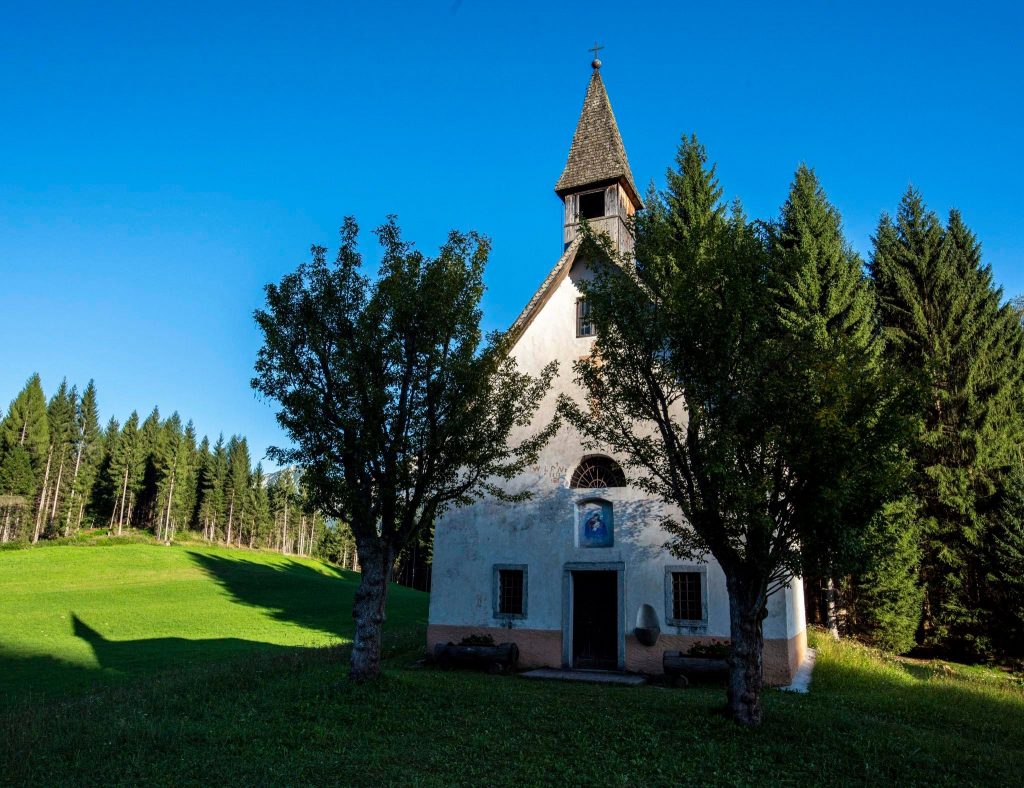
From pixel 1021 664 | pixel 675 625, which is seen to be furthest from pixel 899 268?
pixel 675 625

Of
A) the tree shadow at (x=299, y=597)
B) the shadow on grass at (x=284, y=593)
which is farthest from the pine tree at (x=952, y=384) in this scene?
the shadow on grass at (x=284, y=593)

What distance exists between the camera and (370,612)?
43.8ft

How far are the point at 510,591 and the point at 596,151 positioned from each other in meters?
16.3

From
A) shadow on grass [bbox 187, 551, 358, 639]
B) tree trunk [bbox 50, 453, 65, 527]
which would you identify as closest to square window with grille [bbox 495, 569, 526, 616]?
shadow on grass [bbox 187, 551, 358, 639]

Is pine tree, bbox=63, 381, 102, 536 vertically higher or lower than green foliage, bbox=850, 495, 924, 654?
A: higher

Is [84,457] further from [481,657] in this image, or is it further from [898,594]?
[898,594]

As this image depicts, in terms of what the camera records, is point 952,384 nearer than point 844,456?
No

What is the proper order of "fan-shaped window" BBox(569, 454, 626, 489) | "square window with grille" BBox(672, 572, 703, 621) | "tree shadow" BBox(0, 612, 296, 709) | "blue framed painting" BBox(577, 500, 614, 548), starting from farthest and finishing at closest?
"fan-shaped window" BBox(569, 454, 626, 489) < "blue framed painting" BBox(577, 500, 614, 548) < "square window with grille" BBox(672, 572, 703, 621) < "tree shadow" BBox(0, 612, 296, 709)

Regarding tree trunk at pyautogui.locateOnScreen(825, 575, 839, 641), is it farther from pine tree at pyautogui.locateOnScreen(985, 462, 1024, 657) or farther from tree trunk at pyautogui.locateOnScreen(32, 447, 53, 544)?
tree trunk at pyautogui.locateOnScreen(32, 447, 53, 544)

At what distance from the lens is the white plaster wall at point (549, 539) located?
1780cm

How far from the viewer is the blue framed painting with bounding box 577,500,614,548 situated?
18578 mm

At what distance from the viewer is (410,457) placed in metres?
14.0

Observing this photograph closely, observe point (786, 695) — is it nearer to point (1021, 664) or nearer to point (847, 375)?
point (847, 375)

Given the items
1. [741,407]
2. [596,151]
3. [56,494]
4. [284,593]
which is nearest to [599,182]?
[596,151]
